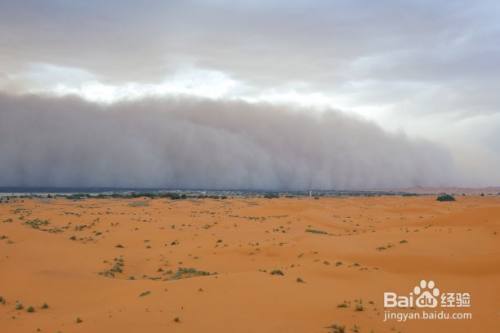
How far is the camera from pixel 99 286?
50.1ft

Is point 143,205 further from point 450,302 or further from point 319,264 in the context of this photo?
point 450,302

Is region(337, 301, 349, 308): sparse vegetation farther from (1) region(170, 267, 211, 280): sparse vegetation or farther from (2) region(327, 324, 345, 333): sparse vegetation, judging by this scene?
(1) region(170, 267, 211, 280): sparse vegetation

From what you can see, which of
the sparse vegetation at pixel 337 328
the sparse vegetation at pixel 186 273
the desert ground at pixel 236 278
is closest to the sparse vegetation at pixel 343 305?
the desert ground at pixel 236 278

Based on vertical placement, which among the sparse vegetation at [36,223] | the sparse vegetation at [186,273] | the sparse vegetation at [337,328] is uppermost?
the sparse vegetation at [337,328]

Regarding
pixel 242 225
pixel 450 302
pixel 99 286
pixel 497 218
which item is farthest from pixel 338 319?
pixel 242 225

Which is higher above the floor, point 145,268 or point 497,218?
point 497,218

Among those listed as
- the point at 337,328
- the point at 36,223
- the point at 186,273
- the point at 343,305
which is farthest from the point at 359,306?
the point at 36,223

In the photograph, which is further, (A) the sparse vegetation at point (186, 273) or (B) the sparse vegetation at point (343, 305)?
(A) the sparse vegetation at point (186, 273)

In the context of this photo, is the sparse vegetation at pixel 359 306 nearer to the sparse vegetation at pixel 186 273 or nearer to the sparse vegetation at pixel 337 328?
the sparse vegetation at pixel 337 328

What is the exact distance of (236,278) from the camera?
48.5 ft

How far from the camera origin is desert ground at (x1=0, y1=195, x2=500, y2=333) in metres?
10.9

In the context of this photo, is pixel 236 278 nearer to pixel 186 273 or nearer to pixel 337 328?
pixel 186 273

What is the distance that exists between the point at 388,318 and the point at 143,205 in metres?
47.5

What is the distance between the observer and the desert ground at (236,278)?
430 inches
